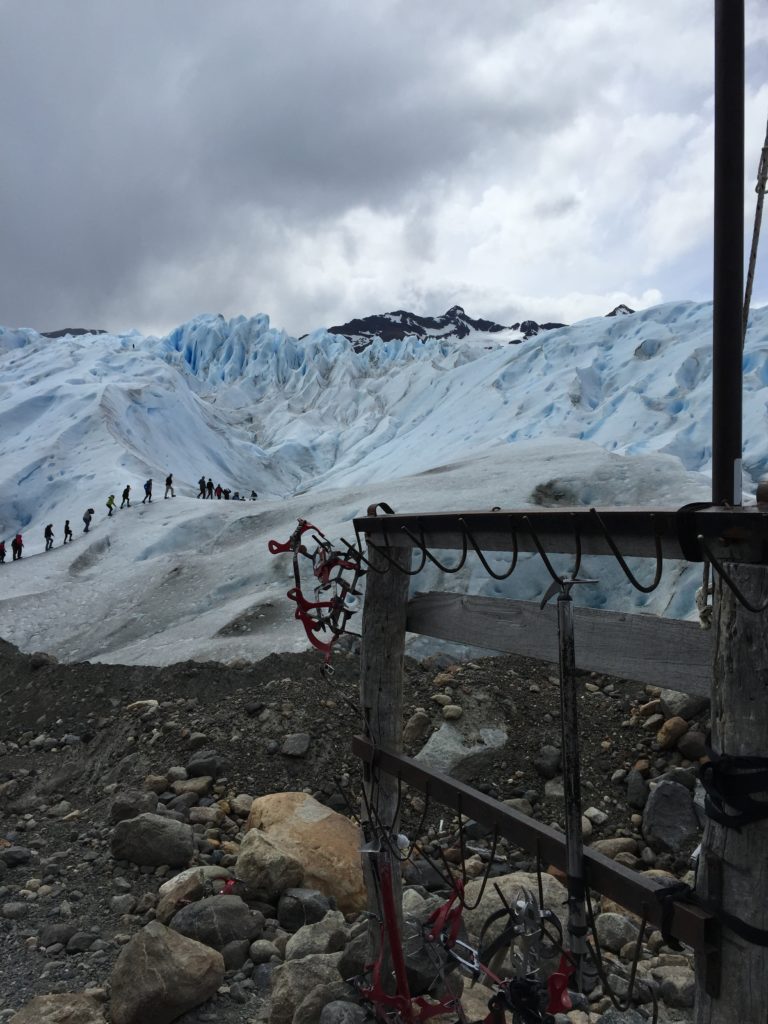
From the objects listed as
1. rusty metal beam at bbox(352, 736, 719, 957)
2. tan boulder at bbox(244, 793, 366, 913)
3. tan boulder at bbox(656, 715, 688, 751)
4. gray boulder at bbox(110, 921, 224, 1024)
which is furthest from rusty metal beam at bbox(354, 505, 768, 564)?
tan boulder at bbox(656, 715, 688, 751)

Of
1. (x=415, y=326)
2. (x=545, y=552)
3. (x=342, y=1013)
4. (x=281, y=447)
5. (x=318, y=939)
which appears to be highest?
(x=415, y=326)

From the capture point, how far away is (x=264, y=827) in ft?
17.7

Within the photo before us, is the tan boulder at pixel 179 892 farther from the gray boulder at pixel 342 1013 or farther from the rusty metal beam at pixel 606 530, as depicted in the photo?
the rusty metal beam at pixel 606 530

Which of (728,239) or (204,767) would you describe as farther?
(204,767)

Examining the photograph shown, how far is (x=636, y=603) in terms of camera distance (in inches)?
388

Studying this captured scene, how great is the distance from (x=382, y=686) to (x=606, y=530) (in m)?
1.56

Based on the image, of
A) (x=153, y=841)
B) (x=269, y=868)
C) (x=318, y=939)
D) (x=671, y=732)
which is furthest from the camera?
(x=671, y=732)

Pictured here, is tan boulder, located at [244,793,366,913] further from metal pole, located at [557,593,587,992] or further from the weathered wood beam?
metal pole, located at [557,593,587,992]

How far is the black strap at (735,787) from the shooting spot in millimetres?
1559

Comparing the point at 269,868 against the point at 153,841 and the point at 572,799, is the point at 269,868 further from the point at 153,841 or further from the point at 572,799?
the point at 572,799

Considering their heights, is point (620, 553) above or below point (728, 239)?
below

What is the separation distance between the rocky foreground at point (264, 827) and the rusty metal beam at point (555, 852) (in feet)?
3.42

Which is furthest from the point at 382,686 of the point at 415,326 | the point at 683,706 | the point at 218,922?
the point at 415,326

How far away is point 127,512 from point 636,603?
15.8 m
